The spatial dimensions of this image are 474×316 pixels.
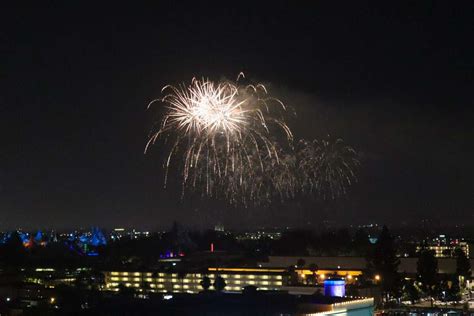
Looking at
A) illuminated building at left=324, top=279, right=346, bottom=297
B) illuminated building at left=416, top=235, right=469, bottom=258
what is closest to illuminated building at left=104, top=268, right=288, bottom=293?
illuminated building at left=324, top=279, right=346, bottom=297

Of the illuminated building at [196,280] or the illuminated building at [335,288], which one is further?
the illuminated building at [196,280]

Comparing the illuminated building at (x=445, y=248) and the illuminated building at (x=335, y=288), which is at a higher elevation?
the illuminated building at (x=445, y=248)

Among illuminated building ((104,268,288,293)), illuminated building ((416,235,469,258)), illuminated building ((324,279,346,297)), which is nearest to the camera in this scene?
illuminated building ((324,279,346,297))

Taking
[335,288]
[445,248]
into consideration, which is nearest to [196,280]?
[335,288]

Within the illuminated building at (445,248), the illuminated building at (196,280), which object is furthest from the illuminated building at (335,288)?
the illuminated building at (445,248)

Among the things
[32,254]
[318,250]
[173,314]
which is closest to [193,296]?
[173,314]

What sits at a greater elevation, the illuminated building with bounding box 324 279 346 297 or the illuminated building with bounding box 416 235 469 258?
the illuminated building with bounding box 416 235 469 258

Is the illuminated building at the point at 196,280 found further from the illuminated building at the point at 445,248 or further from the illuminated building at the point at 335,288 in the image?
the illuminated building at the point at 445,248

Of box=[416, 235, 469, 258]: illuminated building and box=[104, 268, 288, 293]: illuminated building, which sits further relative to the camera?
box=[416, 235, 469, 258]: illuminated building

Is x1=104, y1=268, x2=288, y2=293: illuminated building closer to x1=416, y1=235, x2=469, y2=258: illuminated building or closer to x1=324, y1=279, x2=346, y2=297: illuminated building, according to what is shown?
x1=324, y1=279, x2=346, y2=297: illuminated building

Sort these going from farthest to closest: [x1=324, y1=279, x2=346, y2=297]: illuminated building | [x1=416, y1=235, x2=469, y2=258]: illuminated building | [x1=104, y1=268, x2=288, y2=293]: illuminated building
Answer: [x1=416, y1=235, x2=469, y2=258]: illuminated building
[x1=104, y1=268, x2=288, y2=293]: illuminated building
[x1=324, y1=279, x2=346, y2=297]: illuminated building

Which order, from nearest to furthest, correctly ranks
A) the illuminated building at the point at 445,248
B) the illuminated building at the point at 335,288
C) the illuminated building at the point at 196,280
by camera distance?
the illuminated building at the point at 335,288
the illuminated building at the point at 196,280
the illuminated building at the point at 445,248

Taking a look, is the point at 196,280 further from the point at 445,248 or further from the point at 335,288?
the point at 445,248

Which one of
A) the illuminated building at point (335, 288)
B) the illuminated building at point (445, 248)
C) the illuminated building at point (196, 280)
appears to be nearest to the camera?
the illuminated building at point (335, 288)
